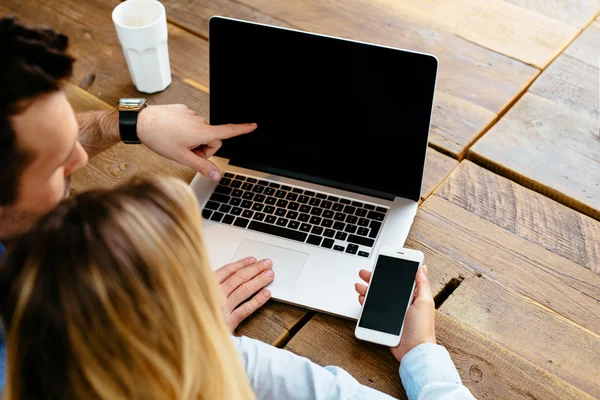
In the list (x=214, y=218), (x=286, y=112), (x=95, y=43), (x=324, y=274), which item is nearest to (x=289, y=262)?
(x=324, y=274)

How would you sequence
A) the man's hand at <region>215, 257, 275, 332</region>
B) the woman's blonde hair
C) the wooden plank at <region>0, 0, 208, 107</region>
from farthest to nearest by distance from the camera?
the wooden plank at <region>0, 0, 208, 107</region> < the man's hand at <region>215, 257, 275, 332</region> < the woman's blonde hair

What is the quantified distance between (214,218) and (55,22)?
76 cm

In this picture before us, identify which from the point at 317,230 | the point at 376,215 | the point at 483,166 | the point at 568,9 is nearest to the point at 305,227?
the point at 317,230

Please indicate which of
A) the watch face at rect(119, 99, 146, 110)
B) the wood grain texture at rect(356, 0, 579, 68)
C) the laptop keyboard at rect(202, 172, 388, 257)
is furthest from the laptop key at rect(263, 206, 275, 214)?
the wood grain texture at rect(356, 0, 579, 68)

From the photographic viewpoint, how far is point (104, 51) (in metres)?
1.47

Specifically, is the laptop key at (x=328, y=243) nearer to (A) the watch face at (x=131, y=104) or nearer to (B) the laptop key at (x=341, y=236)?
(B) the laptop key at (x=341, y=236)

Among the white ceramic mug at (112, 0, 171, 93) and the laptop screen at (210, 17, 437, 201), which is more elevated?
the laptop screen at (210, 17, 437, 201)

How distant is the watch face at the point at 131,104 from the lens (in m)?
1.22

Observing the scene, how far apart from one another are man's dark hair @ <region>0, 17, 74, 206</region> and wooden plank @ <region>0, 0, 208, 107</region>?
54 cm

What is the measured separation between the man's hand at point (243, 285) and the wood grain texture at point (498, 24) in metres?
0.79

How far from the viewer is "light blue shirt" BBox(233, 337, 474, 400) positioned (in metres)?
0.87

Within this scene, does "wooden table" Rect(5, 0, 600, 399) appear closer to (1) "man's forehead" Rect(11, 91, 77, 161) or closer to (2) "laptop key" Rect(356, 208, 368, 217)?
(2) "laptop key" Rect(356, 208, 368, 217)

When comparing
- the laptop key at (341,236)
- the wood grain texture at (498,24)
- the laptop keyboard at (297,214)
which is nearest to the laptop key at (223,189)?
the laptop keyboard at (297,214)

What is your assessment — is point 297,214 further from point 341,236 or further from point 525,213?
point 525,213
